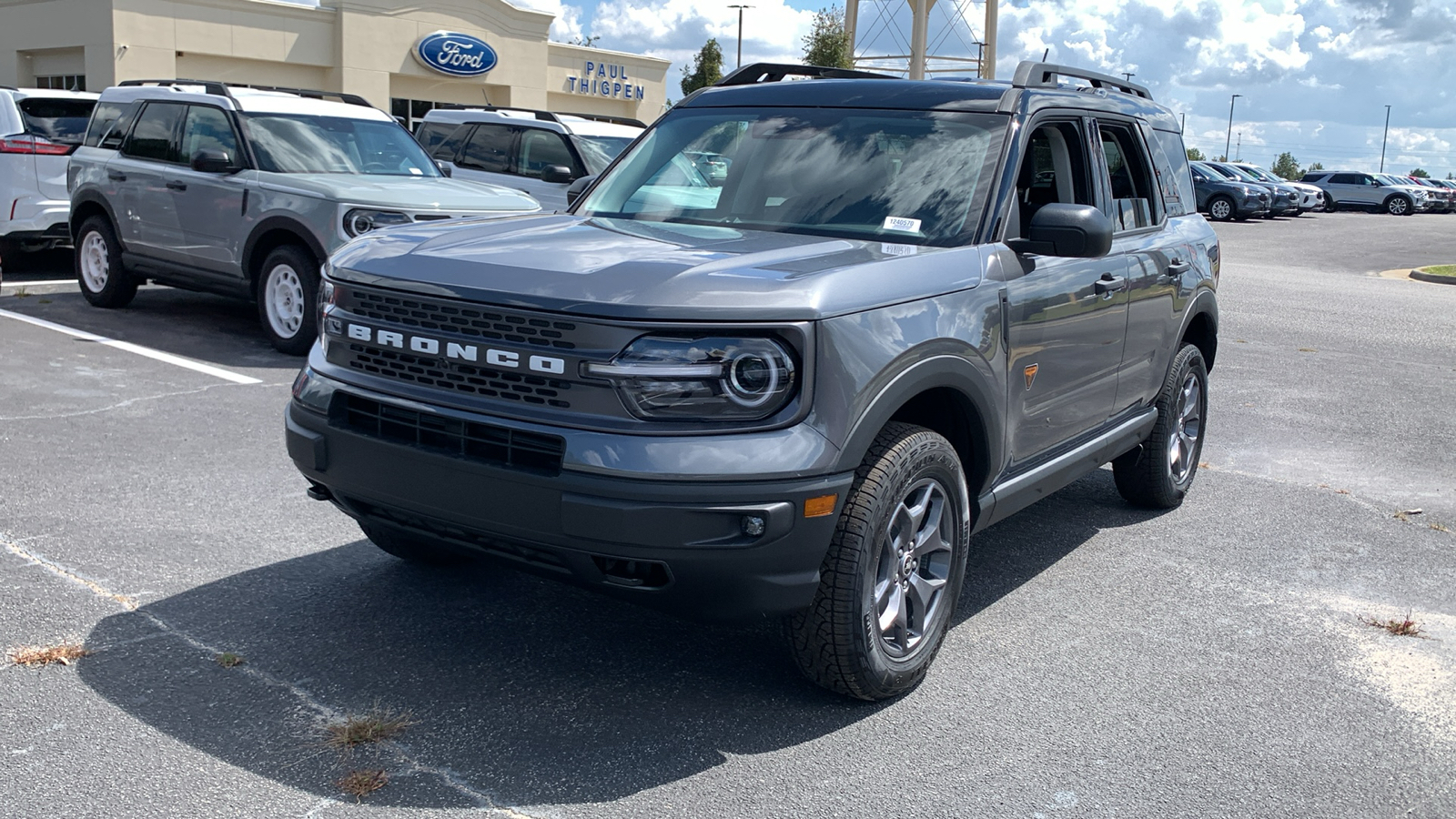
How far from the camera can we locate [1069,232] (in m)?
4.39

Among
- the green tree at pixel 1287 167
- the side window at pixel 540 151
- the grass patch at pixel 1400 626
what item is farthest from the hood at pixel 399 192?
the green tree at pixel 1287 167

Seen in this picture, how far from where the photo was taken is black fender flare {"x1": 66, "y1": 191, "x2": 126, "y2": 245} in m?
11.2

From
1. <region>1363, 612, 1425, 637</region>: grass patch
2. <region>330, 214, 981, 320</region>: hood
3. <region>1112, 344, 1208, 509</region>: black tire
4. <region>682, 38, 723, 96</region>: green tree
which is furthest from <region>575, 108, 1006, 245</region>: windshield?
<region>682, 38, 723, 96</region>: green tree

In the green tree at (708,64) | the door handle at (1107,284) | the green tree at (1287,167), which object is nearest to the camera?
the door handle at (1107,284)

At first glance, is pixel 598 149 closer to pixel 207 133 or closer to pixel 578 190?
pixel 207 133

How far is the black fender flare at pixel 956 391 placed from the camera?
367cm

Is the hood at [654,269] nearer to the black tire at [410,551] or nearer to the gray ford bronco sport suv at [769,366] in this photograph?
the gray ford bronco sport suv at [769,366]

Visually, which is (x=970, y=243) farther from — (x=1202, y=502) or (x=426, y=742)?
(x=1202, y=502)

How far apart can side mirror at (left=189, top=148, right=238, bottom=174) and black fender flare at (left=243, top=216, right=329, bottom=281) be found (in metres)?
0.56

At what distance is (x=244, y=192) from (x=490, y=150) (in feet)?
17.6

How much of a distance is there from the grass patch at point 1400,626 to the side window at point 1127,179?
187cm

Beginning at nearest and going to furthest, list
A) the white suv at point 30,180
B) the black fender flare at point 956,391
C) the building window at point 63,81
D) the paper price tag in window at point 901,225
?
1. the black fender flare at point 956,391
2. the paper price tag in window at point 901,225
3. the white suv at point 30,180
4. the building window at point 63,81

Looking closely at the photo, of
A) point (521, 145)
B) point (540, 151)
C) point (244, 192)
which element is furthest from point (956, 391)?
point (521, 145)

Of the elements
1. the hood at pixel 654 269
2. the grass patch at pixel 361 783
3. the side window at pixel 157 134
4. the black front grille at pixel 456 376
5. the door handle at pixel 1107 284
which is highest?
the side window at pixel 157 134
